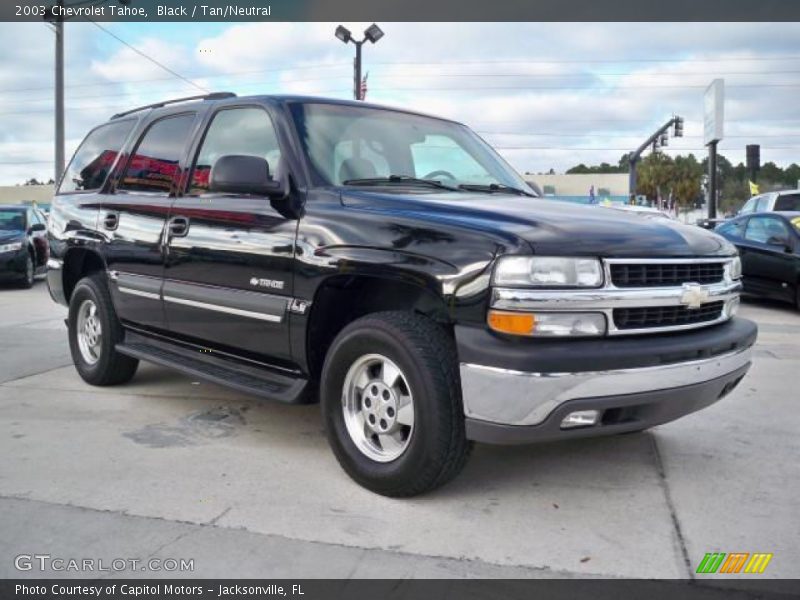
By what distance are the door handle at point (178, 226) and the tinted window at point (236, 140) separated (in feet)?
0.63

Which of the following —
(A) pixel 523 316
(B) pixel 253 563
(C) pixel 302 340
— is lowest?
(B) pixel 253 563

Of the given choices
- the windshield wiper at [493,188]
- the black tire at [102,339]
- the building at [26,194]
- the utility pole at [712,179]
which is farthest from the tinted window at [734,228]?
the building at [26,194]

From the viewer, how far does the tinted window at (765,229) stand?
11266mm

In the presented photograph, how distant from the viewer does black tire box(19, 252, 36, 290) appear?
13.5 metres

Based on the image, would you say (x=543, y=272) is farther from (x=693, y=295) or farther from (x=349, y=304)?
(x=349, y=304)

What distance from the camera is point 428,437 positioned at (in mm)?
3301

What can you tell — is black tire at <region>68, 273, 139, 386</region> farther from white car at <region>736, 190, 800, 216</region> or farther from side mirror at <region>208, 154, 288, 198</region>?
white car at <region>736, 190, 800, 216</region>

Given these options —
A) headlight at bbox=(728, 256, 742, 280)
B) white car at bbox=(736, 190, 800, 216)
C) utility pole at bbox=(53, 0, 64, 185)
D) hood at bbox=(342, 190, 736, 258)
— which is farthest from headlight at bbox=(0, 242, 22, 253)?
white car at bbox=(736, 190, 800, 216)

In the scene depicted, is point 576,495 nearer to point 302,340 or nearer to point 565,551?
point 565,551

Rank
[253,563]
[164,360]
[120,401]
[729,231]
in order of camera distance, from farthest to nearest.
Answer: [729,231] < [120,401] < [164,360] < [253,563]

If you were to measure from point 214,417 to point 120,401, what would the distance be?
2.84 feet

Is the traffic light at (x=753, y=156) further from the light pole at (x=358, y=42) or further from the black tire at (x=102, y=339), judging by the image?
the black tire at (x=102, y=339)

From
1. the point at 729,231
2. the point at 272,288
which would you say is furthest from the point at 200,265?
the point at 729,231

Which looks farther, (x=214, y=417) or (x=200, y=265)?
(x=214, y=417)
